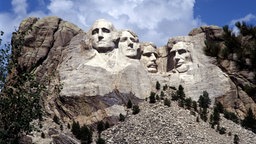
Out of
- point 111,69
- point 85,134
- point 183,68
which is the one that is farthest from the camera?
point 183,68

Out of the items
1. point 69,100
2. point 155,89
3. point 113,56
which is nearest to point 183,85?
point 155,89

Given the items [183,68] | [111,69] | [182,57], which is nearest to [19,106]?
[111,69]

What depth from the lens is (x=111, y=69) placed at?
40.8 metres

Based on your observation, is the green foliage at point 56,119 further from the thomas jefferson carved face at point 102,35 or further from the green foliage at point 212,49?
the green foliage at point 212,49

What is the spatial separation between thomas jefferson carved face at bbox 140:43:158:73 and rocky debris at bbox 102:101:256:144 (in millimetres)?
5721

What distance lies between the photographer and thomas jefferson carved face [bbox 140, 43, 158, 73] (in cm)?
4428

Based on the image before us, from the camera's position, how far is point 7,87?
68.0 feet

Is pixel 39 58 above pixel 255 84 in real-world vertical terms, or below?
above

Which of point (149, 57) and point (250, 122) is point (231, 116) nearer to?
point (250, 122)

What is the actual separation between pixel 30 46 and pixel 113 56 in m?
6.30

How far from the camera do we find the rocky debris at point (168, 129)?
35000 millimetres

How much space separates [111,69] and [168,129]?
7.22 meters

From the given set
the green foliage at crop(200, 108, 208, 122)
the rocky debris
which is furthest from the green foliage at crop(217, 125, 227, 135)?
the green foliage at crop(200, 108, 208, 122)

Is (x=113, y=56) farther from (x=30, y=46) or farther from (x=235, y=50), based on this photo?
(x=235, y=50)
